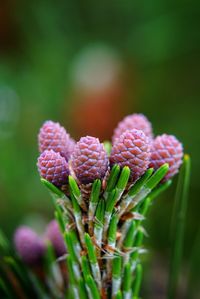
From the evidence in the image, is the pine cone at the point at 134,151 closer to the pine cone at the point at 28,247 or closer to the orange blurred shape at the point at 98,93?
the pine cone at the point at 28,247

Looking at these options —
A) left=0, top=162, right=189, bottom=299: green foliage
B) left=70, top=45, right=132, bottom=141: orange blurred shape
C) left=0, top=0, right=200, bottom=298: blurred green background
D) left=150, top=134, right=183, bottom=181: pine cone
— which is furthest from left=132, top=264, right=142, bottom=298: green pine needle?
left=70, top=45, right=132, bottom=141: orange blurred shape

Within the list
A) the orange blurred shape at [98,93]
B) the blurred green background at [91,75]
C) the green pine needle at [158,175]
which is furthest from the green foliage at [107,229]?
the orange blurred shape at [98,93]

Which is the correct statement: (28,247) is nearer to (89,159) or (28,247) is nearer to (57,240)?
(57,240)

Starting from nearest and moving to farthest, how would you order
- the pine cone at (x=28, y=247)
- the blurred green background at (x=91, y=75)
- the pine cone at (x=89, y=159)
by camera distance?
1. the pine cone at (x=89, y=159)
2. the pine cone at (x=28, y=247)
3. the blurred green background at (x=91, y=75)

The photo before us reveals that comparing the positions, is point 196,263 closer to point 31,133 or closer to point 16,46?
point 31,133

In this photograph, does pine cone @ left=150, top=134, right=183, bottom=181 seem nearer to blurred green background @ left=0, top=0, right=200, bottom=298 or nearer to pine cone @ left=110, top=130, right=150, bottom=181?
pine cone @ left=110, top=130, right=150, bottom=181

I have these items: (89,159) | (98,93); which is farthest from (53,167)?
(98,93)
